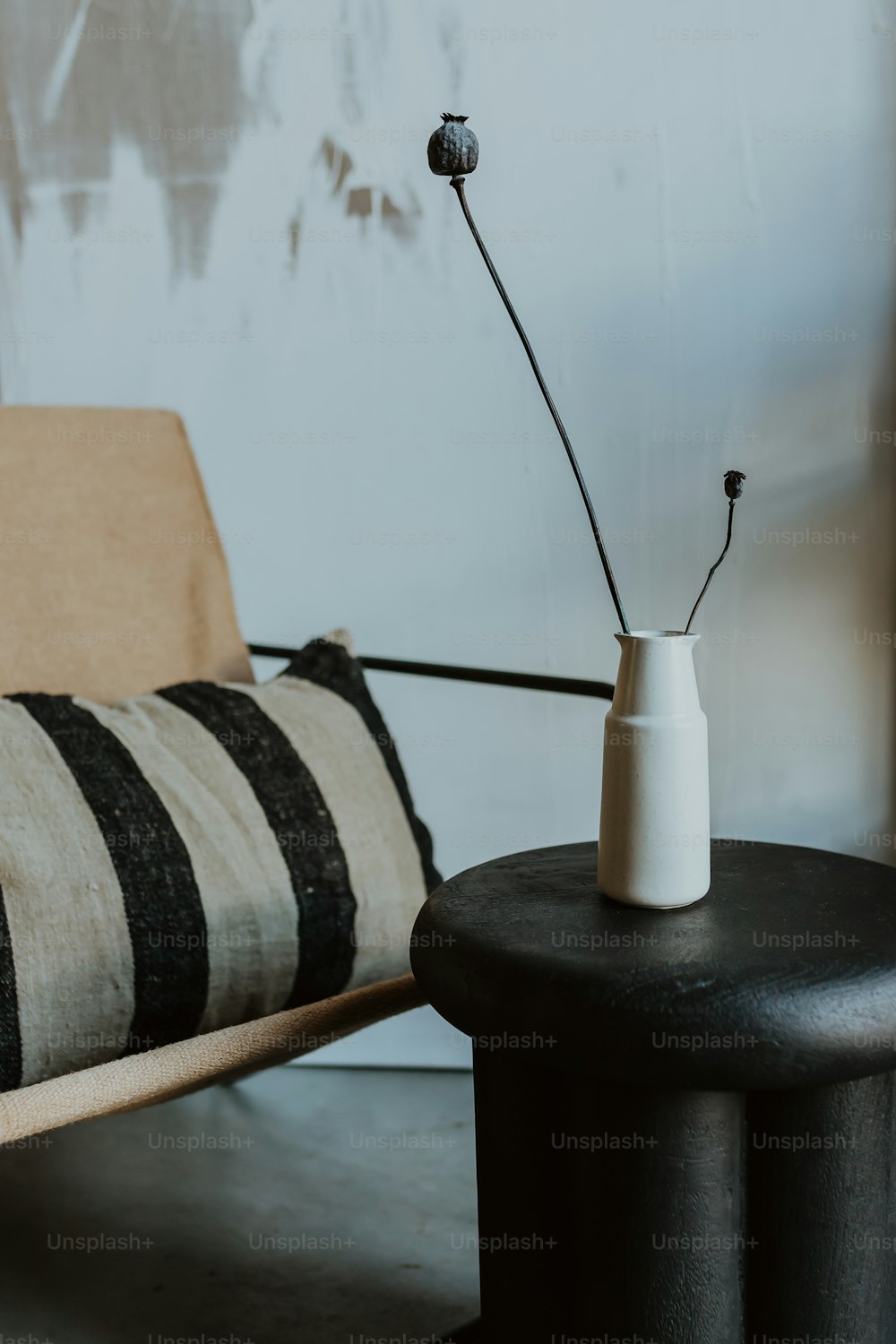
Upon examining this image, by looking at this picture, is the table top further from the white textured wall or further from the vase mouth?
the white textured wall

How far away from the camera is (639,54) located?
156 centimetres

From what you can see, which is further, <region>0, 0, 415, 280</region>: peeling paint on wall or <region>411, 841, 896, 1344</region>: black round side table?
<region>0, 0, 415, 280</region>: peeling paint on wall

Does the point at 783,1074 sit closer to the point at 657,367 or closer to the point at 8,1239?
the point at 8,1239

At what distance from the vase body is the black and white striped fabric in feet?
1.19

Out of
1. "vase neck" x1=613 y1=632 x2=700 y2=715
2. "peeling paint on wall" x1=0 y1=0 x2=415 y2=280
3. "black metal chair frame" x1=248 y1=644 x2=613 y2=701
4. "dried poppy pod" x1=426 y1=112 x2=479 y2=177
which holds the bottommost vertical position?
"black metal chair frame" x1=248 y1=644 x2=613 y2=701

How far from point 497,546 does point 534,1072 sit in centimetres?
99

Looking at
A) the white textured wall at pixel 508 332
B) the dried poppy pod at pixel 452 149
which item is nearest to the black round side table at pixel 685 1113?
the dried poppy pod at pixel 452 149

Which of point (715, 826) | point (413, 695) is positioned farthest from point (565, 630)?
point (715, 826)

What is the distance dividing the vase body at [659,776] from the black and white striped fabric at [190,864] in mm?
362

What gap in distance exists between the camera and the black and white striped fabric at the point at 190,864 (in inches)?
36.2

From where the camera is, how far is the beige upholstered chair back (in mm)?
1259

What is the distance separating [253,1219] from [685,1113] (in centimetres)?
78

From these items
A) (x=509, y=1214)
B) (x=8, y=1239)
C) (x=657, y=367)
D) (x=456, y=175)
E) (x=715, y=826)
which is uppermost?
(x=456, y=175)

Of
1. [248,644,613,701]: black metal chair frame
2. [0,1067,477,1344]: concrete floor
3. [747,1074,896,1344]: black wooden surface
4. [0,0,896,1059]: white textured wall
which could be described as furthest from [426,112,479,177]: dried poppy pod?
[0,1067,477,1344]: concrete floor
